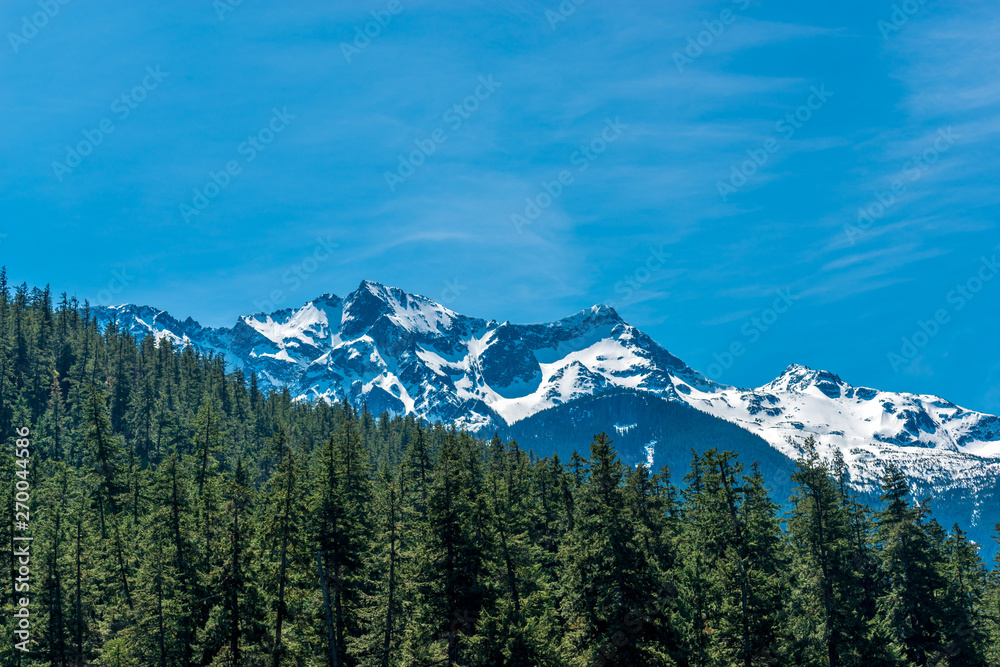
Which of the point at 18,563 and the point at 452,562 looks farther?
the point at 18,563

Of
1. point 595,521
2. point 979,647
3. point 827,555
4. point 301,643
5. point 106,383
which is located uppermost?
point 106,383

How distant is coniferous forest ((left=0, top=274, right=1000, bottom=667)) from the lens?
33.9m

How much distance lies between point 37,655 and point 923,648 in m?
54.9

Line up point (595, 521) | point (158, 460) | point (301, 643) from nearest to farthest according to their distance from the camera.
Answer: point (595, 521) < point (301, 643) < point (158, 460)

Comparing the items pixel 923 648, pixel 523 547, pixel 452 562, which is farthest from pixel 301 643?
pixel 923 648

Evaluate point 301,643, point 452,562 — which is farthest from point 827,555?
point 301,643

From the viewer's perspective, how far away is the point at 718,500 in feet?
120

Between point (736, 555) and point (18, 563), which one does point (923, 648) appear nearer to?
point (736, 555)

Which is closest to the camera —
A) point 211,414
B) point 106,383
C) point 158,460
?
point 211,414

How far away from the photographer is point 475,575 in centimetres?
3544

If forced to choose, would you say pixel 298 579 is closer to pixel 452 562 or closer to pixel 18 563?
pixel 452 562

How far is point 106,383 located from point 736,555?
114 m

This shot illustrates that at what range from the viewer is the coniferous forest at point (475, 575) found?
111ft

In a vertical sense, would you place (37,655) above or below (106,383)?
below
